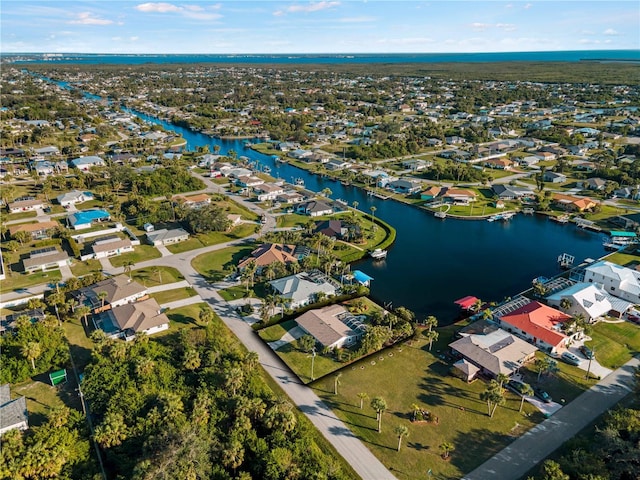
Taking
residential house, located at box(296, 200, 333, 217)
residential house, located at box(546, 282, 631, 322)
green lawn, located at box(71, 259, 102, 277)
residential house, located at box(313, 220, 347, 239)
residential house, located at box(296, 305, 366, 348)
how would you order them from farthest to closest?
1. residential house, located at box(296, 200, 333, 217)
2. residential house, located at box(313, 220, 347, 239)
3. green lawn, located at box(71, 259, 102, 277)
4. residential house, located at box(546, 282, 631, 322)
5. residential house, located at box(296, 305, 366, 348)

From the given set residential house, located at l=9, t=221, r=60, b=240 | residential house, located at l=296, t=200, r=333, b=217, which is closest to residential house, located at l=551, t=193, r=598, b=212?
residential house, located at l=296, t=200, r=333, b=217

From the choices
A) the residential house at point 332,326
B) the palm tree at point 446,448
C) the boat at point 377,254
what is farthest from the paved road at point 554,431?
the boat at point 377,254

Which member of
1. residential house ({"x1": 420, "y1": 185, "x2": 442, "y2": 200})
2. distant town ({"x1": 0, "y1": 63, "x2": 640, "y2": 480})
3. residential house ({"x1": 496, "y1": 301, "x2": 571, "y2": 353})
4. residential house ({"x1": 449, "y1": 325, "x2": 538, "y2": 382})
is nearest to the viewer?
distant town ({"x1": 0, "y1": 63, "x2": 640, "y2": 480})

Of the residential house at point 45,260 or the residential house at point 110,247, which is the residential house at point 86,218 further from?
the residential house at point 45,260

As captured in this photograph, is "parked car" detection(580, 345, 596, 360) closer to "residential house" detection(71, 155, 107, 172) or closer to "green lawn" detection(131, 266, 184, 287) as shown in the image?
"green lawn" detection(131, 266, 184, 287)

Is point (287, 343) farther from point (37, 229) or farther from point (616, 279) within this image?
point (37, 229)

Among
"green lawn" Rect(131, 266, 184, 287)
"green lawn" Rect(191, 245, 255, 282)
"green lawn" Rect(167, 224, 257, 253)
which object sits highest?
"green lawn" Rect(167, 224, 257, 253)

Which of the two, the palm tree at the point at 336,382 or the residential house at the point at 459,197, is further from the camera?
the residential house at the point at 459,197

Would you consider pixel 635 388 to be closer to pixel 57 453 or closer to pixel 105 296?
pixel 57 453

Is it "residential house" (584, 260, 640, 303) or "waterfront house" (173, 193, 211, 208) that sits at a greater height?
"waterfront house" (173, 193, 211, 208)
